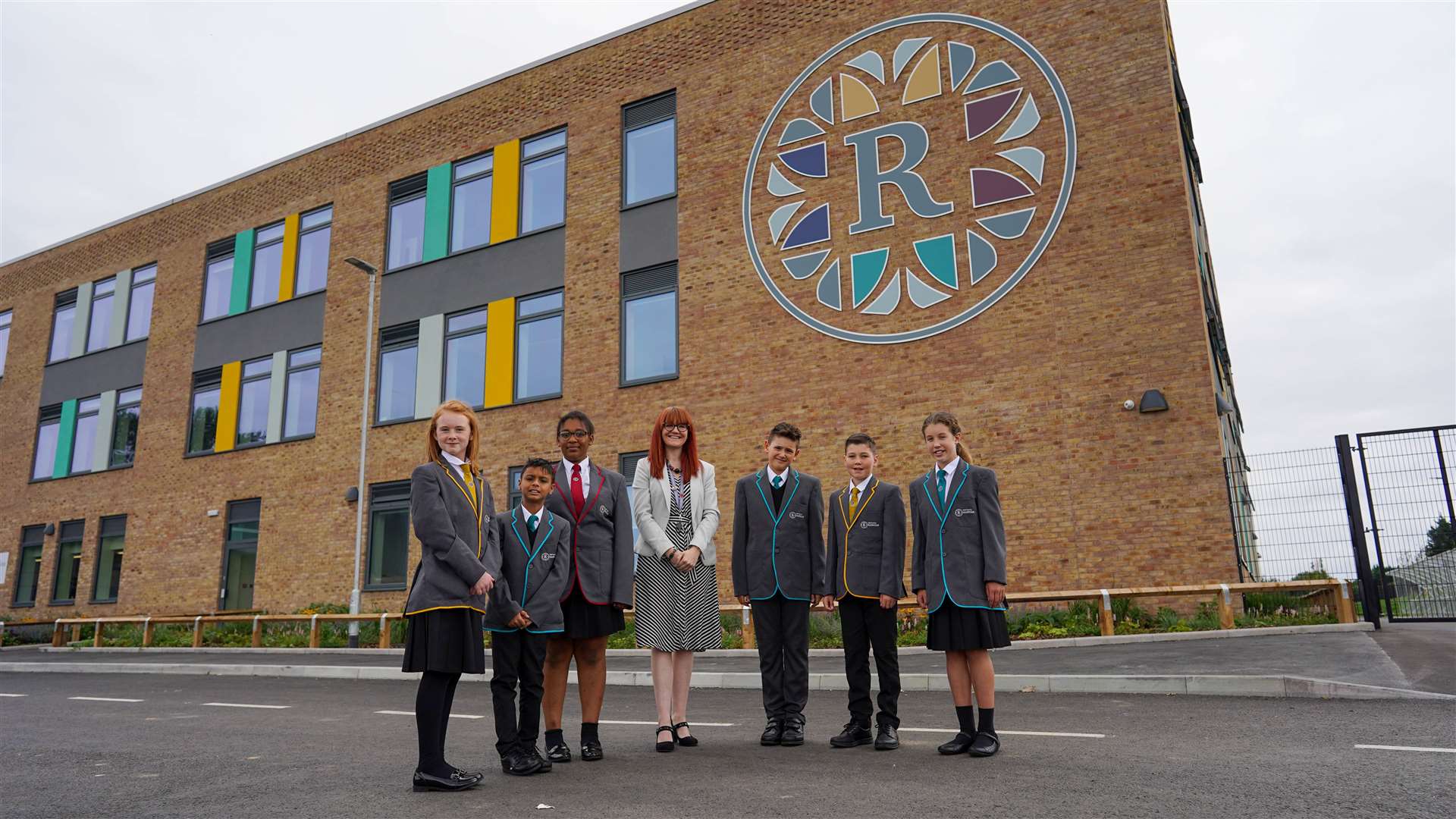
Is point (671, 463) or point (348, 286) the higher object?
point (348, 286)

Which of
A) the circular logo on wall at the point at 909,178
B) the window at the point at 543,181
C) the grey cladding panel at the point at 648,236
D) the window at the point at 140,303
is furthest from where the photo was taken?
the window at the point at 140,303

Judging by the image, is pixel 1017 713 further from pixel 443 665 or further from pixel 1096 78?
pixel 1096 78

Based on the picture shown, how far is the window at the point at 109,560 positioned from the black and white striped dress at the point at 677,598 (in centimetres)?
2374

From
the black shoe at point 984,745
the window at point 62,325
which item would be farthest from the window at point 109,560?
the black shoe at point 984,745


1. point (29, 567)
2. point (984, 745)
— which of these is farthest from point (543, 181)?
point (29, 567)

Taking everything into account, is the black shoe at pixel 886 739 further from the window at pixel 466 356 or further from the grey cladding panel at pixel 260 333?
the grey cladding panel at pixel 260 333

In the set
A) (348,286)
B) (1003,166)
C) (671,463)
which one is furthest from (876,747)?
(348,286)

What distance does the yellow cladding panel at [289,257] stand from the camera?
23.7 metres

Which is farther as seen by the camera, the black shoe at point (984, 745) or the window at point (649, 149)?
the window at point (649, 149)

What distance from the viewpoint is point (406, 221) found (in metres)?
22.2

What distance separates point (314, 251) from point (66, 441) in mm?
10173

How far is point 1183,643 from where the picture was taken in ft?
35.9

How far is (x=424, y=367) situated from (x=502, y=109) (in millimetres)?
5656

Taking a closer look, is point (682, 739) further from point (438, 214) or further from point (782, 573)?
point (438, 214)
